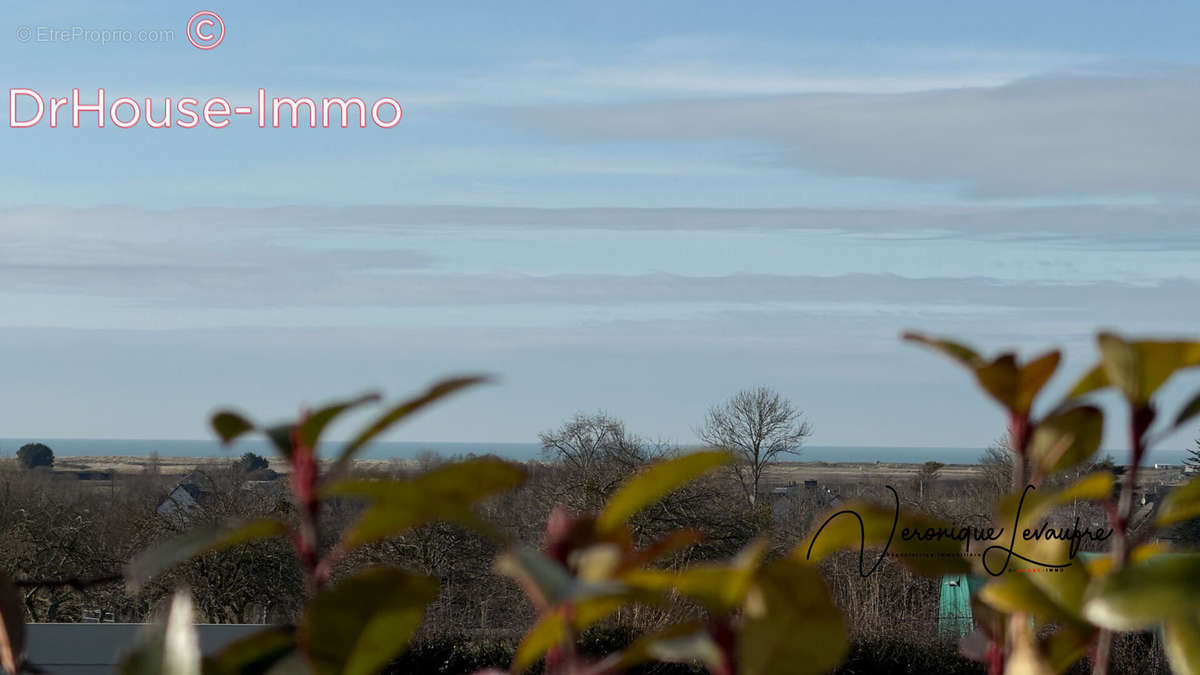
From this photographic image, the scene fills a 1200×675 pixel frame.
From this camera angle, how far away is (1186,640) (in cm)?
40

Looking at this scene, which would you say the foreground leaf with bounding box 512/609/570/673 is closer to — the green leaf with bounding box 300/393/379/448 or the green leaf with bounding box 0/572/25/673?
the green leaf with bounding box 300/393/379/448

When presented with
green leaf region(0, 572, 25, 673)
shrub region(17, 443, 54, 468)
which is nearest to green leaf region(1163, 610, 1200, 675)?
green leaf region(0, 572, 25, 673)

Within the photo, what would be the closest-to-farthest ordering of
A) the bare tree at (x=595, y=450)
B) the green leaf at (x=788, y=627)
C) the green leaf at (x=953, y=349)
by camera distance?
the green leaf at (x=788, y=627) < the green leaf at (x=953, y=349) < the bare tree at (x=595, y=450)

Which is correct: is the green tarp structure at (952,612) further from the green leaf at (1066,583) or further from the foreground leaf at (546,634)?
the foreground leaf at (546,634)

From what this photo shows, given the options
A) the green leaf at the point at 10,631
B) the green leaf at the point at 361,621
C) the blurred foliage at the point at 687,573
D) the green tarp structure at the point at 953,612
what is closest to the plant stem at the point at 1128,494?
the blurred foliage at the point at 687,573

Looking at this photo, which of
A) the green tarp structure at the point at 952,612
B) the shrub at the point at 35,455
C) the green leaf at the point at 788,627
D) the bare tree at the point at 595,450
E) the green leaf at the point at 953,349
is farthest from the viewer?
the shrub at the point at 35,455

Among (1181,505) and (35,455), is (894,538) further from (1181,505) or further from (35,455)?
(35,455)

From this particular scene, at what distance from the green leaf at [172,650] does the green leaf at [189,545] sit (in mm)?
16

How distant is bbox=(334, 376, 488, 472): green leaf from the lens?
14.8 inches

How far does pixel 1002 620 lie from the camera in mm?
448

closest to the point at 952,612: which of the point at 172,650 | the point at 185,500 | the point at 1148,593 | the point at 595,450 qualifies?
the point at 595,450

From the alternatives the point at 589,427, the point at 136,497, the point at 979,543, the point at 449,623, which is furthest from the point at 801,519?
the point at 979,543

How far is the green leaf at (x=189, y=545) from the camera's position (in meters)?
0.36

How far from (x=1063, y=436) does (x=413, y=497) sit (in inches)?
10.2
